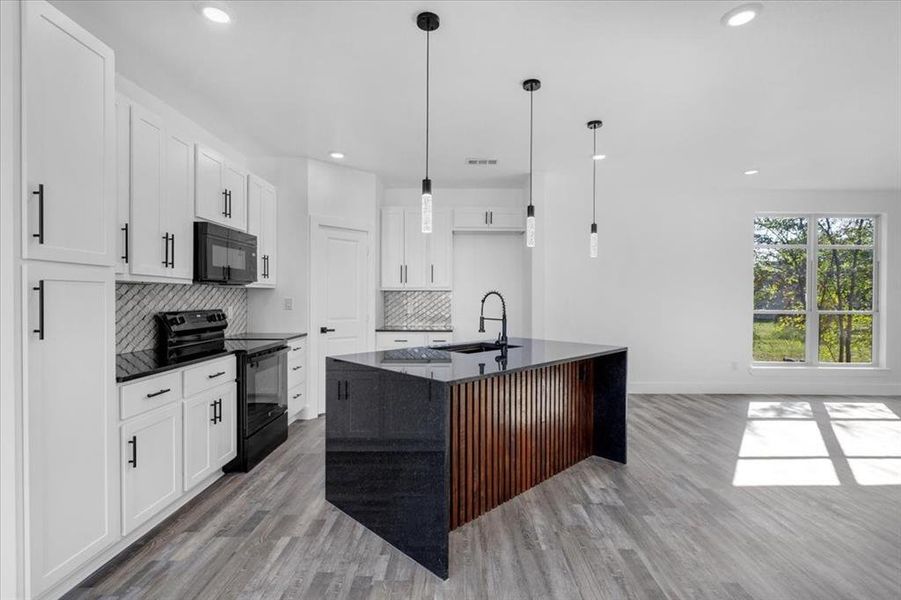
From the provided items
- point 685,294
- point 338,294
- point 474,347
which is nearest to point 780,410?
point 685,294

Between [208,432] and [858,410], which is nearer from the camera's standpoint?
[208,432]

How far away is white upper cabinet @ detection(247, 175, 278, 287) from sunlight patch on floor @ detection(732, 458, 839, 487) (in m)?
4.39

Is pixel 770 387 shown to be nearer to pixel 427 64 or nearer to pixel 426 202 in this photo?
pixel 426 202

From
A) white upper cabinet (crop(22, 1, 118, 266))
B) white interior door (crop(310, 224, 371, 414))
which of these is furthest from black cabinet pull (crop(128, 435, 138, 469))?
white interior door (crop(310, 224, 371, 414))

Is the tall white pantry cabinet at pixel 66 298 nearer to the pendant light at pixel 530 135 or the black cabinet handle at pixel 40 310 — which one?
the black cabinet handle at pixel 40 310

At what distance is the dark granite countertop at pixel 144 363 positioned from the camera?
2189 mm

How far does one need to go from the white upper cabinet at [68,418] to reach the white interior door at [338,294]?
263cm

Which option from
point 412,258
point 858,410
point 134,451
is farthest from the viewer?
point 412,258

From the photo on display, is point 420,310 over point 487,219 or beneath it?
beneath

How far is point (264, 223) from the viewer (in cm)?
427

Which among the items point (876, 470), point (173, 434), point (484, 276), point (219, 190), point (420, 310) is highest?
point (219, 190)

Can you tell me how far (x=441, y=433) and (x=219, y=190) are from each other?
9.19 feet

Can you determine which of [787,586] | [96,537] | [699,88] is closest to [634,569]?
[787,586]

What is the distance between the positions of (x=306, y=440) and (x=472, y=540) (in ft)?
7.07
